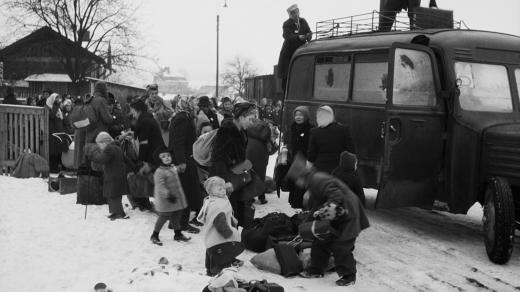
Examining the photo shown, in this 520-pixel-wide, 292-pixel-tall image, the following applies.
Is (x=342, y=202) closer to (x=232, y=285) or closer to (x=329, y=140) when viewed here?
(x=232, y=285)

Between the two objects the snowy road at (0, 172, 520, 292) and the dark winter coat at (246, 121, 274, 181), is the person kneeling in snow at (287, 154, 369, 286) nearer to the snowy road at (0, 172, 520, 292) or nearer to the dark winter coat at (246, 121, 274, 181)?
the snowy road at (0, 172, 520, 292)

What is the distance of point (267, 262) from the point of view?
20.2ft

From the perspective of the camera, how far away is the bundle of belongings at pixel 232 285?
4680mm

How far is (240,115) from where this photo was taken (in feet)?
24.1

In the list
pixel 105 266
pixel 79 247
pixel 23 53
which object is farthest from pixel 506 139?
pixel 23 53

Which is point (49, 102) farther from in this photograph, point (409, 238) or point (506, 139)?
point (506, 139)

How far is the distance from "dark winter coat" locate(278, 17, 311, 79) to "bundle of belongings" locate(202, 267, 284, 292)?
671cm

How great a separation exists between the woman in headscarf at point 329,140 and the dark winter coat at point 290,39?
3.89m

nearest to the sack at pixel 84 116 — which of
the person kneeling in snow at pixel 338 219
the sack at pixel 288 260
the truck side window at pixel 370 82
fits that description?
the truck side window at pixel 370 82

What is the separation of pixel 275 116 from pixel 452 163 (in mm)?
16455

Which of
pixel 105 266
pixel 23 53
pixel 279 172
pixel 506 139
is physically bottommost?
pixel 105 266

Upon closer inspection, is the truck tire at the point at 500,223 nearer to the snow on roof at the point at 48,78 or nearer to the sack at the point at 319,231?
the sack at the point at 319,231

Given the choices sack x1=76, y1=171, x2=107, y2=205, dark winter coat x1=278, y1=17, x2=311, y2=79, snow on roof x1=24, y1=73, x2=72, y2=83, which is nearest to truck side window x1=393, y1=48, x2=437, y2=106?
dark winter coat x1=278, y1=17, x2=311, y2=79

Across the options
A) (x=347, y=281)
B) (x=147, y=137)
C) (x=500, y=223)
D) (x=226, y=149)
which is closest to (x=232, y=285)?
(x=347, y=281)
